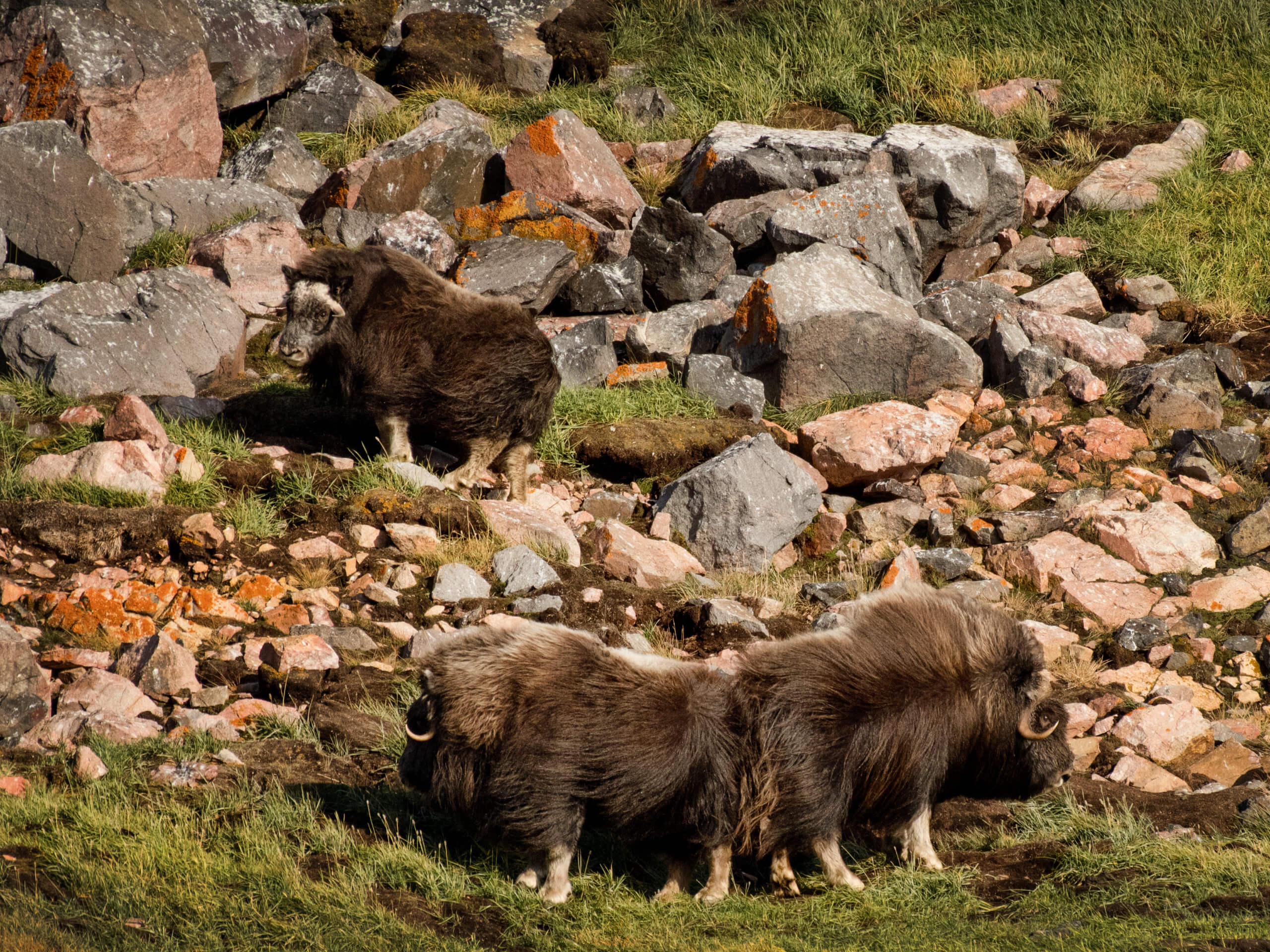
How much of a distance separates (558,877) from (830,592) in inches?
149

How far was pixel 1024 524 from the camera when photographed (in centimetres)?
864

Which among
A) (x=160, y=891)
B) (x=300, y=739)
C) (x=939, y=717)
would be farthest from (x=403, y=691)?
(x=939, y=717)

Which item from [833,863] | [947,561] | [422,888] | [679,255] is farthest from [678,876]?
[679,255]

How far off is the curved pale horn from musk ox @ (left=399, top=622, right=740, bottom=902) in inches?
46.8

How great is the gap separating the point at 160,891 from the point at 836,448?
6.27m

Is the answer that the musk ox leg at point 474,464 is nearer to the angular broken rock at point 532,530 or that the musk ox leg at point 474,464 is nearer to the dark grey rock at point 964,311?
the angular broken rock at point 532,530

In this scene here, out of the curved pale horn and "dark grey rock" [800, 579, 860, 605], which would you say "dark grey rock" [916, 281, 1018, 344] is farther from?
the curved pale horn

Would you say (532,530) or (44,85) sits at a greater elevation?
(44,85)

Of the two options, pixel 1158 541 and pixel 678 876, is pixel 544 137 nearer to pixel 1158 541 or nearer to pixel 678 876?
pixel 1158 541

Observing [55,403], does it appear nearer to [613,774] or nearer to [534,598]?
[534,598]

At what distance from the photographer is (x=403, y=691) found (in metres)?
6.02

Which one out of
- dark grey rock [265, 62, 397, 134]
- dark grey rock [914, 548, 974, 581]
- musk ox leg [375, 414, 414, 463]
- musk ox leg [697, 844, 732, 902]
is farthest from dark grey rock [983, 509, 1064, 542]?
dark grey rock [265, 62, 397, 134]

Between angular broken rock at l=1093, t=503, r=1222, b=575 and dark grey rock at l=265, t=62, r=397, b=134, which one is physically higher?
dark grey rock at l=265, t=62, r=397, b=134

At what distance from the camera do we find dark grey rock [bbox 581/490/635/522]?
873 centimetres
